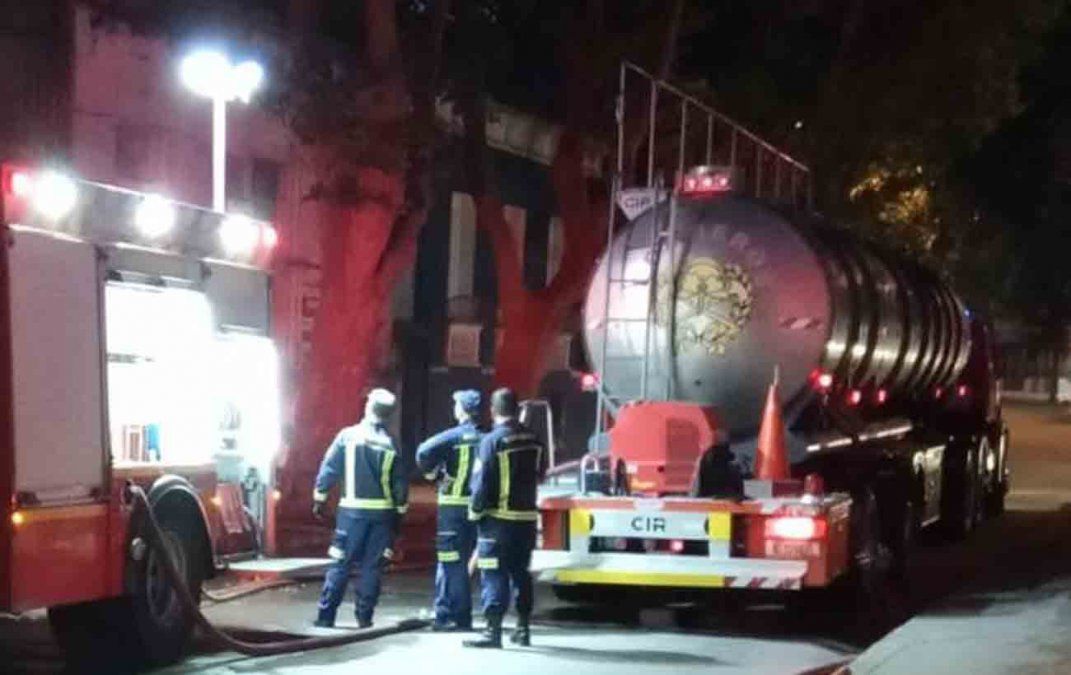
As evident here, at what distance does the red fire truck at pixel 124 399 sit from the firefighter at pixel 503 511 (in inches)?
63.5

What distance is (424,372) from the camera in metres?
27.9

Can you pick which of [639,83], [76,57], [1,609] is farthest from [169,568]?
[639,83]

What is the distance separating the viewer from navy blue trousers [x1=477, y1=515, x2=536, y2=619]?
12234 mm

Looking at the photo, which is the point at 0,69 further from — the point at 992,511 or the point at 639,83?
the point at 992,511

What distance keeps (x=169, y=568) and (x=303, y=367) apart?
7491mm

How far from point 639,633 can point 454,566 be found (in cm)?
164

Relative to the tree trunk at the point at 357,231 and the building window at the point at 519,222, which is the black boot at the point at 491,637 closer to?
the tree trunk at the point at 357,231

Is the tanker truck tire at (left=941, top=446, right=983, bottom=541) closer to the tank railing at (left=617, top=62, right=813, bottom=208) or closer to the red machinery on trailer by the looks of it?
the tank railing at (left=617, top=62, right=813, bottom=208)

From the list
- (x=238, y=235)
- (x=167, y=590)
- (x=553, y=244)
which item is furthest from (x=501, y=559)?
(x=553, y=244)

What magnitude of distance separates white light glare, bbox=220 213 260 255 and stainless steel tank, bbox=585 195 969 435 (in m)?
3.00

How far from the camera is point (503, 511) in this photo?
12219 mm

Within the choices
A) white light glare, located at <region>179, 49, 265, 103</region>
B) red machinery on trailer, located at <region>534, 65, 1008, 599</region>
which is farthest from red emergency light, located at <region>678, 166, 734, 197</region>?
white light glare, located at <region>179, 49, 265, 103</region>

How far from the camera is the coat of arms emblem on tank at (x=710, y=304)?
1404cm

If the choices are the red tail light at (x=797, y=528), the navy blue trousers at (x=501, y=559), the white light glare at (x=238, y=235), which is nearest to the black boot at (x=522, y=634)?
the navy blue trousers at (x=501, y=559)
